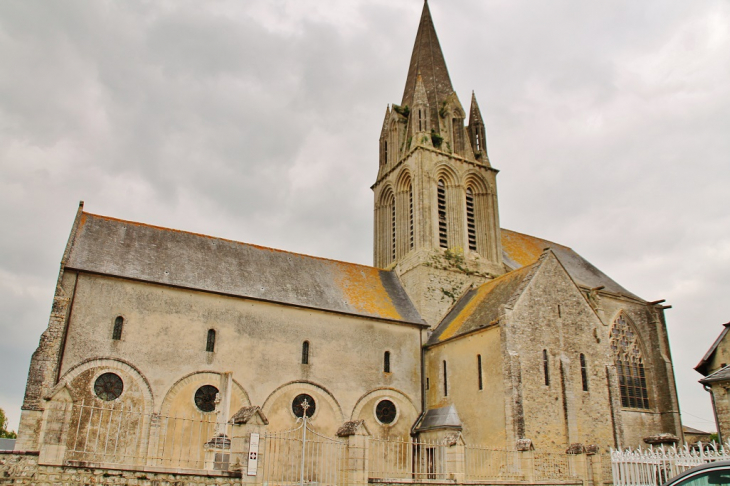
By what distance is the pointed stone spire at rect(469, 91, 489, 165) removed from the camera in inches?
1284

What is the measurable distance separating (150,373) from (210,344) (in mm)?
2316

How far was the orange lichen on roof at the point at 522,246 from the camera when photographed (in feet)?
106

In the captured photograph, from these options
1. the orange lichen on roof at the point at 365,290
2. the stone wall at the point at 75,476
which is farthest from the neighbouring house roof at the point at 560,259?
the stone wall at the point at 75,476

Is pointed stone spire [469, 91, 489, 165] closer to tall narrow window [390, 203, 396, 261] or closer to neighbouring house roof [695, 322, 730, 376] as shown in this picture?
tall narrow window [390, 203, 396, 261]

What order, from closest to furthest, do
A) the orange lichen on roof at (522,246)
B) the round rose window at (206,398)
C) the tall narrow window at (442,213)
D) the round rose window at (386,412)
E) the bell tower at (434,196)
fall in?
the round rose window at (206,398) < the round rose window at (386,412) < the bell tower at (434,196) < the tall narrow window at (442,213) < the orange lichen on roof at (522,246)

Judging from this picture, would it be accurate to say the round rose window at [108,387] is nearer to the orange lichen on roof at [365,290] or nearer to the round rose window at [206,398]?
the round rose window at [206,398]

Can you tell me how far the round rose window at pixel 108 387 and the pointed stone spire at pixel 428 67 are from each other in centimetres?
2186

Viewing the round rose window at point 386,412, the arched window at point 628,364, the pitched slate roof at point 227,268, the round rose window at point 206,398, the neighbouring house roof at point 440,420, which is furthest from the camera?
the arched window at point 628,364

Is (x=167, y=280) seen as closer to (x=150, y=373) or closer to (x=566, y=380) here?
(x=150, y=373)

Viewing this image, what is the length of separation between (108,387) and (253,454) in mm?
8472

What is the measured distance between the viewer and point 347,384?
22.5 metres

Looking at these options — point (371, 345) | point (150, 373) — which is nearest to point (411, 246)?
point (371, 345)

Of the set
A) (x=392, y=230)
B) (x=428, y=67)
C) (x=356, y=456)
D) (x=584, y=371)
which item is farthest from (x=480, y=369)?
(x=428, y=67)

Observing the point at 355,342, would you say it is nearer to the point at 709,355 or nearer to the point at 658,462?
the point at 658,462
